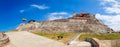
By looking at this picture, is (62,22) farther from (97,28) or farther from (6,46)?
(6,46)

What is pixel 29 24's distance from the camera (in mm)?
103188

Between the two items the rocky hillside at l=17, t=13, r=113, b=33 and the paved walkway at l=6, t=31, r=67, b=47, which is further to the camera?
the rocky hillside at l=17, t=13, r=113, b=33

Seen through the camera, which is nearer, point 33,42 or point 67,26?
point 33,42

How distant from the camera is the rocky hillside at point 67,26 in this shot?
92062mm

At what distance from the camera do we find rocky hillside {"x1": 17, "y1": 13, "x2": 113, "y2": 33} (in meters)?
92.1

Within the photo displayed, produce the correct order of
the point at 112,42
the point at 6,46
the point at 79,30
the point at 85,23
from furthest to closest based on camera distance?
the point at 85,23
the point at 79,30
the point at 112,42
the point at 6,46

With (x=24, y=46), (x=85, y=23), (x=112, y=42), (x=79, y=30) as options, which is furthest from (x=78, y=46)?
(x=85, y=23)

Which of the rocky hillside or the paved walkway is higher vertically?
the rocky hillside

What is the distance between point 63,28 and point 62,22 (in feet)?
18.7

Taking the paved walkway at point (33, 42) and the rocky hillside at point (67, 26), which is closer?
the paved walkway at point (33, 42)

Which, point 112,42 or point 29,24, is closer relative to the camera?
point 112,42

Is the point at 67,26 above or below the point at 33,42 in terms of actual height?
above

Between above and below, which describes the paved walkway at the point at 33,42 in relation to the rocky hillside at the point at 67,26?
below

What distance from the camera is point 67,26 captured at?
94875mm
